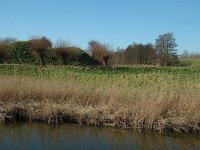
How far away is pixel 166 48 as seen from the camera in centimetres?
7212

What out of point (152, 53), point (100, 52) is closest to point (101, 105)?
point (100, 52)

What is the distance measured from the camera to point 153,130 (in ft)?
38.3

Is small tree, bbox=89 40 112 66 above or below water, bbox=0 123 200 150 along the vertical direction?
above

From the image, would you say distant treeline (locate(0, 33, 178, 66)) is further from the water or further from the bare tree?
the water

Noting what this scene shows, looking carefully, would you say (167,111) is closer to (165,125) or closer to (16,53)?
(165,125)

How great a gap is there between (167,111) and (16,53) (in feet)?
122

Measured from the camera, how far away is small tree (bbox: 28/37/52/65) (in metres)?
44.0

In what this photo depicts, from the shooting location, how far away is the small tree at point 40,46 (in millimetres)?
44031

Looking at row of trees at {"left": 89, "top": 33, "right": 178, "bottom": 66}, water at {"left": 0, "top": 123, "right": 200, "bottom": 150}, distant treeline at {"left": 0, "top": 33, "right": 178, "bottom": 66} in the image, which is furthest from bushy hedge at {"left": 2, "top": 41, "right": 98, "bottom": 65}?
water at {"left": 0, "top": 123, "right": 200, "bottom": 150}

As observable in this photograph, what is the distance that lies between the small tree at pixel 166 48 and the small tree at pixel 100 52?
2011cm

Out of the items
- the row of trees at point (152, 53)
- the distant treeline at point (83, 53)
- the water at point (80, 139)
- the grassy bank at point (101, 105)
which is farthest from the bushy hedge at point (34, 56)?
the water at point (80, 139)

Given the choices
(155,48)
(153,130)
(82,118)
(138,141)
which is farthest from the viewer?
(155,48)

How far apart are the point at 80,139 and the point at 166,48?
208 ft

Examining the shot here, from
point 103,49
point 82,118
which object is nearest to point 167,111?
point 82,118
